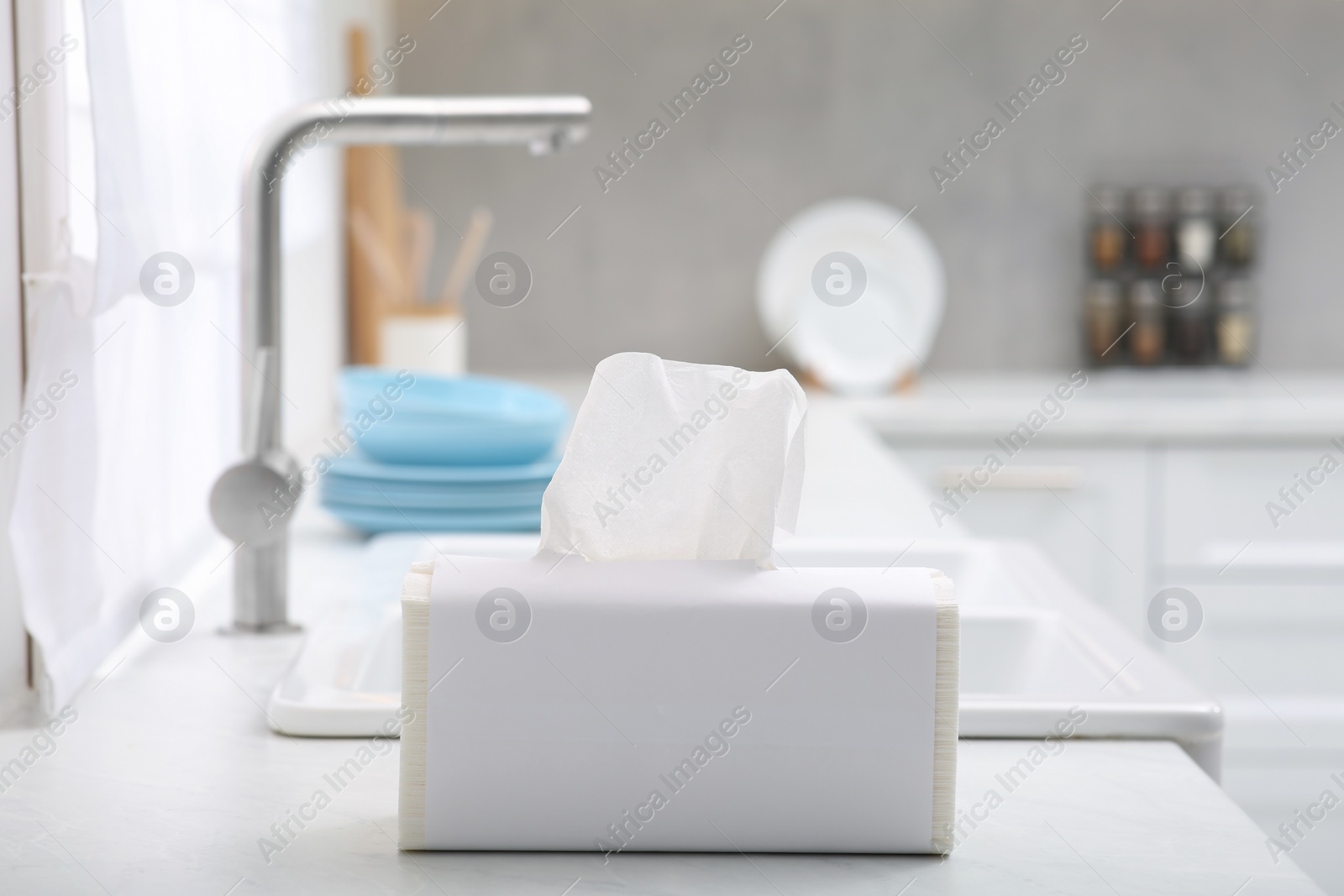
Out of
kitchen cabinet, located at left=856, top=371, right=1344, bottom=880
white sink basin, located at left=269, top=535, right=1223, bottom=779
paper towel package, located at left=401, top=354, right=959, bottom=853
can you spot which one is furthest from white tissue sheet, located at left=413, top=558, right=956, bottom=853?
kitchen cabinet, located at left=856, top=371, right=1344, bottom=880

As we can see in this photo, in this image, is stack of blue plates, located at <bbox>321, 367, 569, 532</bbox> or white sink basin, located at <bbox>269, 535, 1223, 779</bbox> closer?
white sink basin, located at <bbox>269, 535, 1223, 779</bbox>

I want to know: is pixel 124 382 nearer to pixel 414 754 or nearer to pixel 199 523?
pixel 199 523

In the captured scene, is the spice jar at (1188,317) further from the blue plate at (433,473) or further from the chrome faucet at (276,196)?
the chrome faucet at (276,196)

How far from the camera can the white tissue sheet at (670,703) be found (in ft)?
1.78

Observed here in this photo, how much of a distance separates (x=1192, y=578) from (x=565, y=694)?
186 cm

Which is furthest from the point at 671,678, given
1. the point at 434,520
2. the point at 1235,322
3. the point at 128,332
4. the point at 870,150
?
the point at 1235,322

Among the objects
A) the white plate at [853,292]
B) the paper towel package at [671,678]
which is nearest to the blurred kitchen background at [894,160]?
the white plate at [853,292]

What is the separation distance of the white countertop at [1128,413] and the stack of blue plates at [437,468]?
989 millimetres

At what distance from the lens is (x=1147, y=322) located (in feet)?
8.47

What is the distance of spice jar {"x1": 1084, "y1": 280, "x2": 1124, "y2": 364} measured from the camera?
259 centimetres

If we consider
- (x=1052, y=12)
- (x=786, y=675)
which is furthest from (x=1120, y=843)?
(x=1052, y=12)

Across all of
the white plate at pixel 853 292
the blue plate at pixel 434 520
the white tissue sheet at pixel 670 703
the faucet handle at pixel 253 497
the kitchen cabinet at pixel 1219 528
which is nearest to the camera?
the white tissue sheet at pixel 670 703

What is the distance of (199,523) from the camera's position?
4.08ft

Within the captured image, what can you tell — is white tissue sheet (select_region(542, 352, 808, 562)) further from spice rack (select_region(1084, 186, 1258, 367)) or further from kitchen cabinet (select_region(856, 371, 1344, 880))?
spice rack (select_region(1084, 186, 1258, 367))
